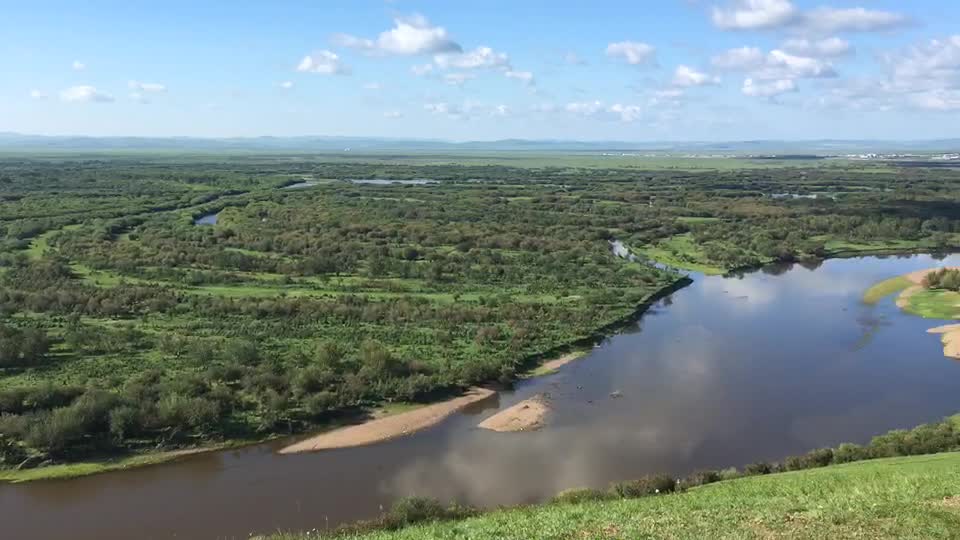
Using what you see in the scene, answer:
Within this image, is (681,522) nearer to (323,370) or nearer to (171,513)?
(171,513)

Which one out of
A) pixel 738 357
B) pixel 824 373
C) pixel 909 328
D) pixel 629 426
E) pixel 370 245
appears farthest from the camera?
pixel 370 245

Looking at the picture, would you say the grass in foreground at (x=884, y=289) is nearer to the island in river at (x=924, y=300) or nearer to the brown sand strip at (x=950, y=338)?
the island in river at (x=924, y=300)

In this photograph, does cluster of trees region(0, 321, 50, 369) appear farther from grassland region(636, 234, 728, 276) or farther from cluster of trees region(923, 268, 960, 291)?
cluster of trees region(923, 268, 960, 291)

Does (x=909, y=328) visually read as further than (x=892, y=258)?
No

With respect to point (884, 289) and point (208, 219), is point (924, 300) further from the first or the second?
point (208, 219)

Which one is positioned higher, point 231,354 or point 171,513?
point 231,354

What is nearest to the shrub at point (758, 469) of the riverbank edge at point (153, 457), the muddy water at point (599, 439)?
the muddy water at point (599, 439)

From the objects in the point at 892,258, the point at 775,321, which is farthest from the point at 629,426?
the point at 892,258
